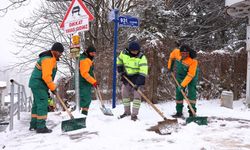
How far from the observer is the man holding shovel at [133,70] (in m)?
6.86

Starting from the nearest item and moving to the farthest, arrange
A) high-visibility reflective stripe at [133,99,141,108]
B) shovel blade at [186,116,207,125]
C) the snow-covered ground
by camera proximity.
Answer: the snow-covered ground, shovel blade at [186,116,207,125], high-visibility reflective stripe at [133,99,141,108]

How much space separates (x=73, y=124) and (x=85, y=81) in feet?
4.74

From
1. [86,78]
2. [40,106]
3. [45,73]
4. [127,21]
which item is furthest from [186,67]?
[40,106]

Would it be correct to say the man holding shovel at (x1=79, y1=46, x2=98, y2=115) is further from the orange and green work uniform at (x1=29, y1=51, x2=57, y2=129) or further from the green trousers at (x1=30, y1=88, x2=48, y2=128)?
the green trousers at (x1=30, y1=88, x2=48, y2=128)

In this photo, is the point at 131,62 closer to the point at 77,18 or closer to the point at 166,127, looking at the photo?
the point at 77,18

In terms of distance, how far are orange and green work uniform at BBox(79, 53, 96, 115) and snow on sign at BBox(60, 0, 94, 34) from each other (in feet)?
2.39

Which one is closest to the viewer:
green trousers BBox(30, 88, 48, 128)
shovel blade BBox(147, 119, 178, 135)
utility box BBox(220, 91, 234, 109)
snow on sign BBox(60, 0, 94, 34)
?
shovel blade BBox(147, 119, 178, 135)

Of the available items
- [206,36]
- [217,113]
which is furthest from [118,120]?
[206,36]

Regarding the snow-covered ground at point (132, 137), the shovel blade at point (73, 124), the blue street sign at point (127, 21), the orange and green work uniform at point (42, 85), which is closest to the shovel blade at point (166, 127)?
the snow-covered ground at point (132, 137)

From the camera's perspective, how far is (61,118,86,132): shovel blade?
5957 millimetres

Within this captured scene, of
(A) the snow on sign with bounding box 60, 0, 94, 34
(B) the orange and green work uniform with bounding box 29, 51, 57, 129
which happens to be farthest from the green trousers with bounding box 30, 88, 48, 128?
(A) the snow on sign with bounding box 60, 0, 94, 34

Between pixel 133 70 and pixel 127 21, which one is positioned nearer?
pixel 133 70

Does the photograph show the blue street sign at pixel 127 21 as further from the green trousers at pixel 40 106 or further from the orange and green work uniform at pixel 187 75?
the green trousers at pixel 40 106

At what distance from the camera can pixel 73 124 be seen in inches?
237
